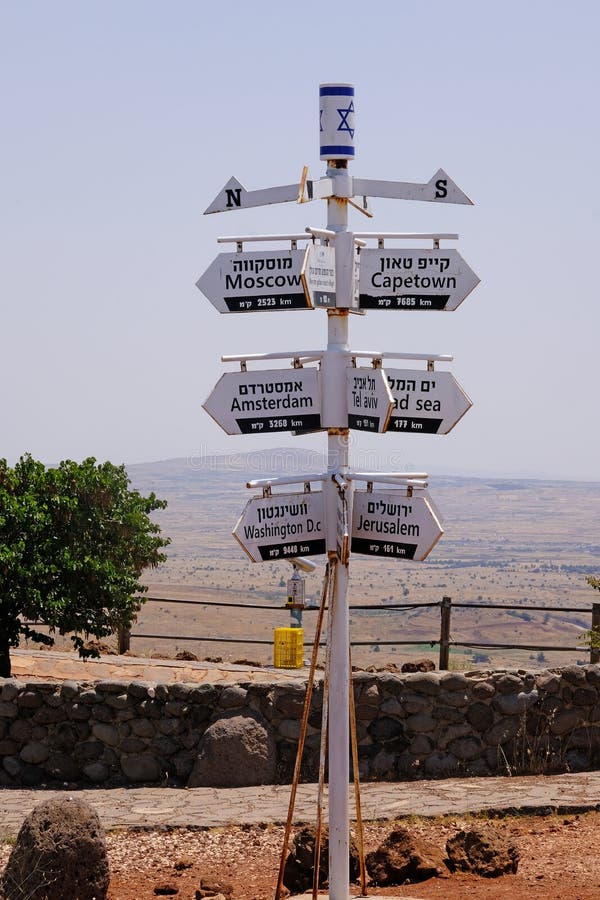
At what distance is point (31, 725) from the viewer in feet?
38.1

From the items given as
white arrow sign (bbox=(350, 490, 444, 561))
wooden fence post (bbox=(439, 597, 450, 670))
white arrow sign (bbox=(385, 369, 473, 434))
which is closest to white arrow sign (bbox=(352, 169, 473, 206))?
white arrow sign (bbox=(385, 369, 473, 434))

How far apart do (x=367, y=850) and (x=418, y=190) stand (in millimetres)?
4383

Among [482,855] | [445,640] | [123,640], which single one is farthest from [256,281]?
[123,640]

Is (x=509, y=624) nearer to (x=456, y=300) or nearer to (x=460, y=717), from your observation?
(x=460, y=717)

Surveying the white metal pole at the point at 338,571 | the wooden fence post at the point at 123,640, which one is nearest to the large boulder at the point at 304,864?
the white metal pole at the point at 338,571

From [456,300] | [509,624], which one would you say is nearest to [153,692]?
[456,300]

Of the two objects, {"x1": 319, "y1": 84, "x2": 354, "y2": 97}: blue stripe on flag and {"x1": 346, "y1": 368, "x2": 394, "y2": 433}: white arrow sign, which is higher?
{"x1": 319, "y1": 84, "x2": 354, "y2": 97}: blue stripe on flag

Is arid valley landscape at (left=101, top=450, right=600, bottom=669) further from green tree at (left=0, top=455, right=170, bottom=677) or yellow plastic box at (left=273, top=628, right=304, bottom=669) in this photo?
green tree at (left=0, top=455, right=170, bottom=677)

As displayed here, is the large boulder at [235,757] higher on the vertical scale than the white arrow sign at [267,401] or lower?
lower

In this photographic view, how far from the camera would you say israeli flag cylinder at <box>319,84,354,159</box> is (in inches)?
281

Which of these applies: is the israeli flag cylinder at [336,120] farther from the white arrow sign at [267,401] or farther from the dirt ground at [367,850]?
the dirt ground at [367,850]

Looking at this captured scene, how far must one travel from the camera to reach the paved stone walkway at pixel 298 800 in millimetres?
9820

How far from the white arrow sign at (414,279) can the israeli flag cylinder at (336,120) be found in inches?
22.3

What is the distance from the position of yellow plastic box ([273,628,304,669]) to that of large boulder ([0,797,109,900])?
9100 millimetres
